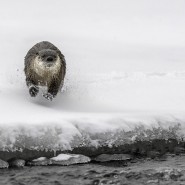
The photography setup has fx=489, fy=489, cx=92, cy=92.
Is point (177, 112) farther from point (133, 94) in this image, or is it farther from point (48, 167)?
point (48, 167)

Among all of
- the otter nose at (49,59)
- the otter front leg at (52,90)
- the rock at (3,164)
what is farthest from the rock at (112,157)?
the otter nose at (49,59)

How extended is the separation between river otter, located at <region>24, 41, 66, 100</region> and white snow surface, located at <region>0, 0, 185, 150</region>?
153 mm

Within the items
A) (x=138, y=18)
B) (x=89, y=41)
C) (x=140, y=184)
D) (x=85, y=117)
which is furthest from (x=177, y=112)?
(x=138, y=18)

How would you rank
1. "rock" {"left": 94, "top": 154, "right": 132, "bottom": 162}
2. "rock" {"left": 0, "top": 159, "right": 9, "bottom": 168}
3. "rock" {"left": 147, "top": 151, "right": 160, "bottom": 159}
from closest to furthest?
"rock" {"left": 0, "top": 159, "right": 9, "bottom": 168}
"rock" {"left": 94, "top": 154, "right": 132, "bottom": 162}
"rock" {"left": 147, "top": 151, "right": 160, "bottom": 159}

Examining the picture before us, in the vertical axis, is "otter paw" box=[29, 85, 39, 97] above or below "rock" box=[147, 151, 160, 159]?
above

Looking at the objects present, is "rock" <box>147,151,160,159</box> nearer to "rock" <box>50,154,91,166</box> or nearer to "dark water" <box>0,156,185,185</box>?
"dark water" <box>0,156,185,185</box>

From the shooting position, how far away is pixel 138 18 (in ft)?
45.0

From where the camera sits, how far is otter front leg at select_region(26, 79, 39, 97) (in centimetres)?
613

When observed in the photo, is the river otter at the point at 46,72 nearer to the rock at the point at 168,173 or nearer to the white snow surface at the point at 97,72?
the white snow surface at the point at 97,72

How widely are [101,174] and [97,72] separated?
3.75 metres

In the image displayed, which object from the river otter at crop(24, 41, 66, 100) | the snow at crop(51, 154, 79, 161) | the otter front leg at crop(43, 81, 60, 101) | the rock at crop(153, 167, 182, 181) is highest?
the river otter at crop(24, 41, 66, 100)

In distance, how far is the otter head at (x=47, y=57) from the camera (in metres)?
6.05

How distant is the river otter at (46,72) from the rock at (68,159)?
1.54 m

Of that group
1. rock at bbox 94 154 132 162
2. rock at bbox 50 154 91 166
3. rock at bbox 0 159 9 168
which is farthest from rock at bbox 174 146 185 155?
Answer: rock at bbox 0 159 9 168
